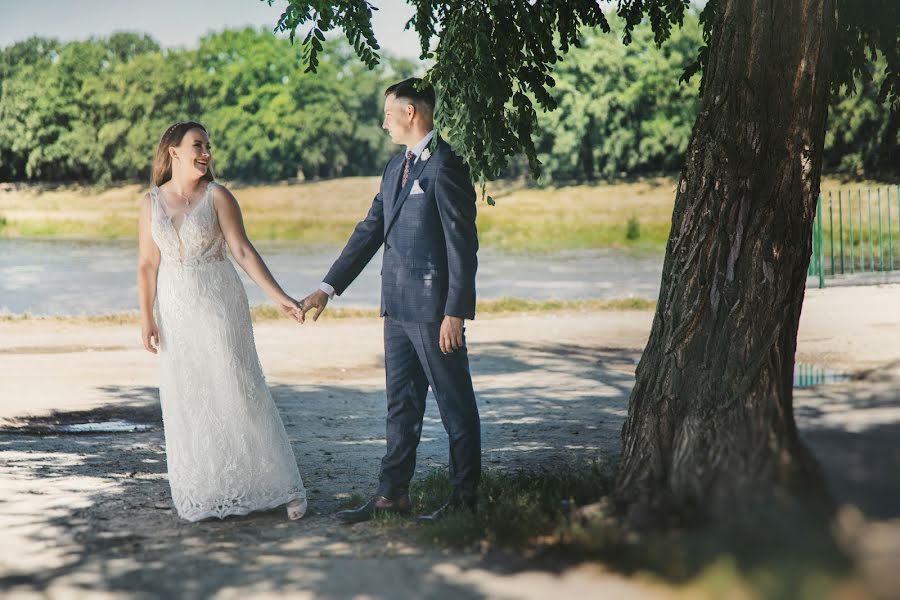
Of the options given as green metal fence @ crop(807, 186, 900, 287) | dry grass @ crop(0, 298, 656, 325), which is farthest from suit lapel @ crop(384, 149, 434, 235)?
dry grass @ crop(0, 298, 656, 325)

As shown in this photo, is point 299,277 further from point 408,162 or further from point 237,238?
point 408,162

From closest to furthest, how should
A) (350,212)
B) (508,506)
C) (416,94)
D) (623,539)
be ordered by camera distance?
(623,539), (508,506), (416,94), (350,212)

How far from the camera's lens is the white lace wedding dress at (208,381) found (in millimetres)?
6406

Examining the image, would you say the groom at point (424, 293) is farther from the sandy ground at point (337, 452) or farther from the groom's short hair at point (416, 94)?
the sandy ground at point (337, 452)

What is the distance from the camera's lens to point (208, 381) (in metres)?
6.46

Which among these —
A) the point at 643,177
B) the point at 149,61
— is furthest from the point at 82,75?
the point at 643,177

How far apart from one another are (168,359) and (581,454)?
3135 mm

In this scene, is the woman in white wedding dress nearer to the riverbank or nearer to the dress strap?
the dress strap

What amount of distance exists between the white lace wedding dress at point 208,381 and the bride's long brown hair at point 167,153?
101 mm

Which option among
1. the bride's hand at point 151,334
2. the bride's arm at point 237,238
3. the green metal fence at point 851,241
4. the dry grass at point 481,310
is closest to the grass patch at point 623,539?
the bride's arm at point 237,238

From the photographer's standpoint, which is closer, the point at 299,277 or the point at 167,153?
the point at 167,153

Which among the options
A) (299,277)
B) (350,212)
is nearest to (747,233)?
(299,277)

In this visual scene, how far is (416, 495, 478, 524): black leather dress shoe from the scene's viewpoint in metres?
6.05

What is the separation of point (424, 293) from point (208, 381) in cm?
126
